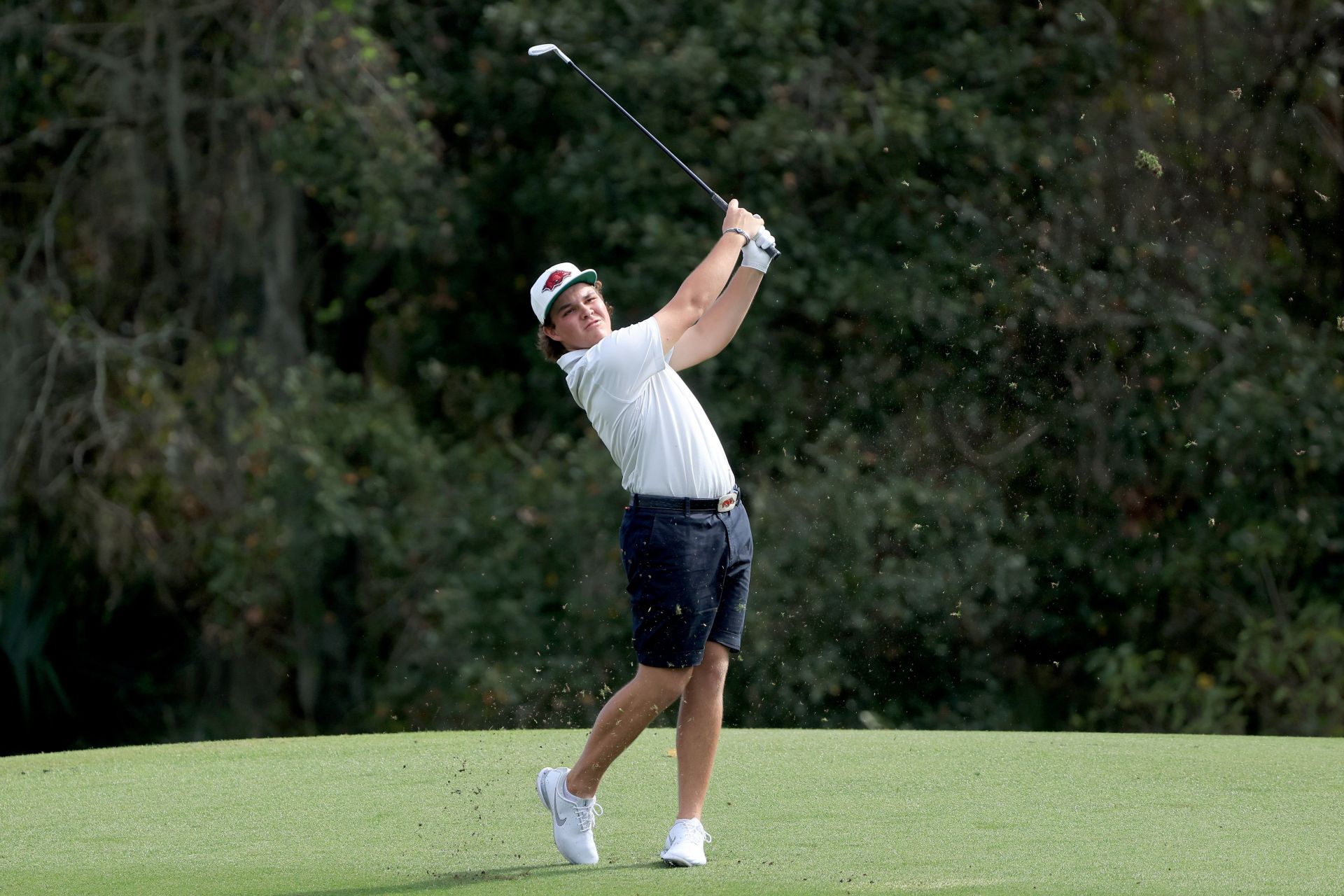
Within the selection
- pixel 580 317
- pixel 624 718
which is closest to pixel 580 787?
pixel 624 718

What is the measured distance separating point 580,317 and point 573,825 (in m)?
1.24

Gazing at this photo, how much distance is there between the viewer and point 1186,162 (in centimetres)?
1054

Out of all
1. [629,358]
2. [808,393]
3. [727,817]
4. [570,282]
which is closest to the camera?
[629,358]

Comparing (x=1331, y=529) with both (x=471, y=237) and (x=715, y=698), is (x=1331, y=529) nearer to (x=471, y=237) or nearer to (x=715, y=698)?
(x=471, y=237)

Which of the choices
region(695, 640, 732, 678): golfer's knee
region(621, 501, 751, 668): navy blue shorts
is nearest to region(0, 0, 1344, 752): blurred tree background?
region(695, 640, 732, 678): golfer's knee

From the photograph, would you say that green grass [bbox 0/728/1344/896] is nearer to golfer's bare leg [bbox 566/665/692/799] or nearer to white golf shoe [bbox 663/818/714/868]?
white golf shoe [bbox 663/818/714/868]

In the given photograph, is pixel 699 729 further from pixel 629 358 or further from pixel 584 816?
pixel 629 358

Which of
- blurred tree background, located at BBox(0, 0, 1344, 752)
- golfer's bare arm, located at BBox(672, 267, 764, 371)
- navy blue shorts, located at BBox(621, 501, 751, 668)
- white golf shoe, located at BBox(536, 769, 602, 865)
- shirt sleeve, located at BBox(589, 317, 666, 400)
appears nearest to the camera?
shirt sleeve, located at BBox(589, 317, 666, 400)

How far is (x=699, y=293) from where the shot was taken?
169 inches

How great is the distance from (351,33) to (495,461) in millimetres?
2784

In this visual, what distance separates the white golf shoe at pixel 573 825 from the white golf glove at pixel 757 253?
1357 mm

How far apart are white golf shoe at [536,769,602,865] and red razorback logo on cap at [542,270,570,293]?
1.21 m

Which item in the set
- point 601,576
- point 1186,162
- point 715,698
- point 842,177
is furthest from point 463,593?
point 715,698

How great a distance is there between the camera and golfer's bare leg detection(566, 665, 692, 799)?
4398 mm
